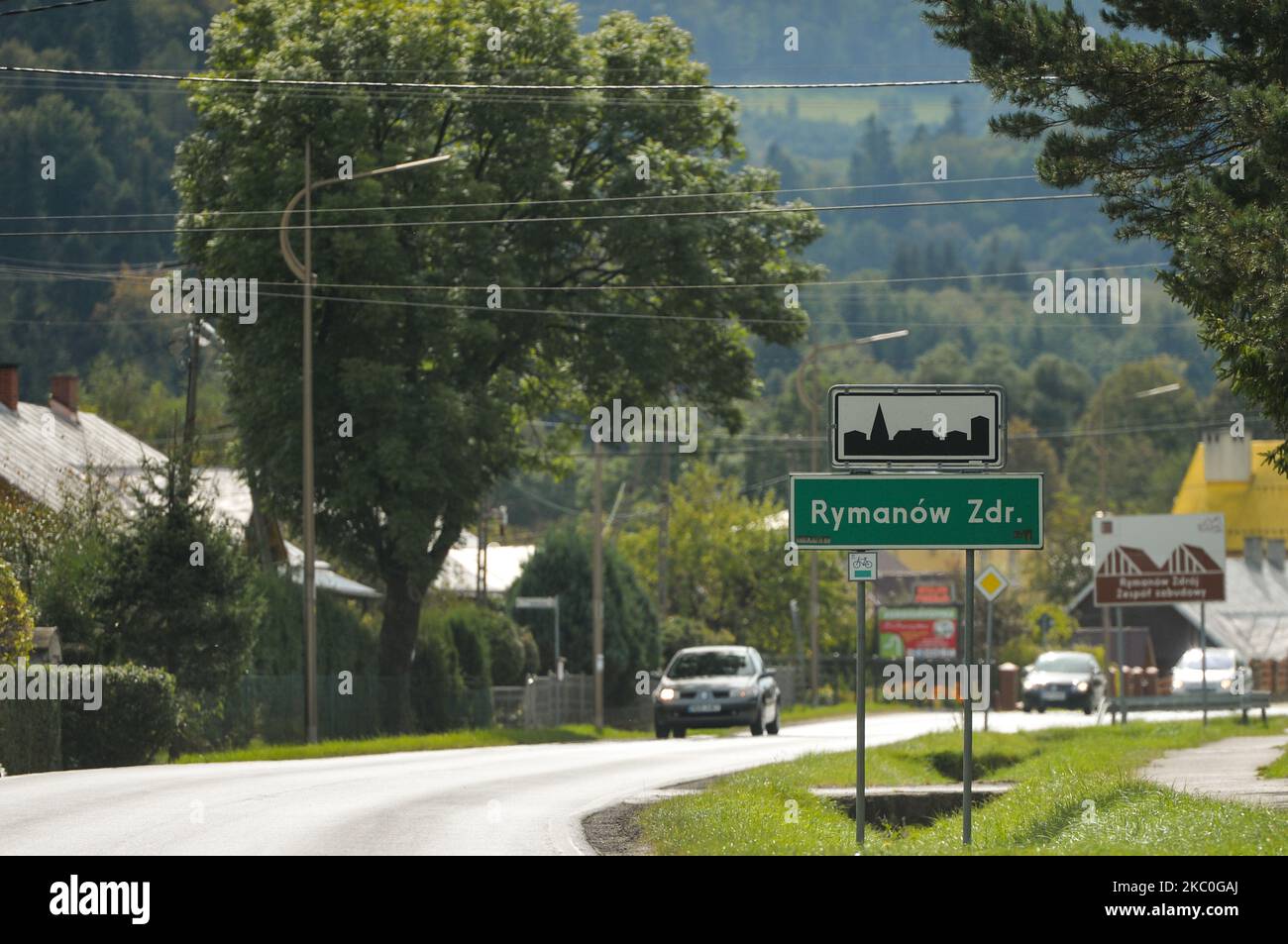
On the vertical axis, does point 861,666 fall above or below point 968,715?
above

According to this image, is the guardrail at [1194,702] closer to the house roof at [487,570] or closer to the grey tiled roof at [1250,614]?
the house roof at [487,570]

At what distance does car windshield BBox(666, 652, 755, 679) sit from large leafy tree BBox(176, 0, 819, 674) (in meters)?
5.45

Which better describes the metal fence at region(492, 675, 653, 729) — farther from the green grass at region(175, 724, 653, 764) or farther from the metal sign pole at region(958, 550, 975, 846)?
the metal sign pole at region(958, 550, 975, 846)

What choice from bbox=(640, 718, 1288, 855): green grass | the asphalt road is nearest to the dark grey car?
the asphalt road

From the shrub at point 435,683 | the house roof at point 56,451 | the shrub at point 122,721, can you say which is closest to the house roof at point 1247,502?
the house roof at point 56,451

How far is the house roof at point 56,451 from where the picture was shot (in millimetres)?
45281

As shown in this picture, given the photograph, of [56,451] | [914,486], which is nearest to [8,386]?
[56,451]

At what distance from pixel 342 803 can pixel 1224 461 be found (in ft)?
270

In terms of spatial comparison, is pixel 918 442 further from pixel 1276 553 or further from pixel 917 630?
pixel 1276 553

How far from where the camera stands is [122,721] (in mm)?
27359

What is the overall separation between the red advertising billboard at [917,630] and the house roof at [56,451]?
2682 centimetres
